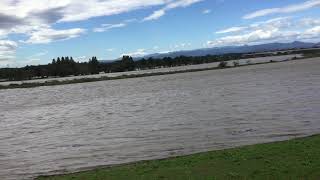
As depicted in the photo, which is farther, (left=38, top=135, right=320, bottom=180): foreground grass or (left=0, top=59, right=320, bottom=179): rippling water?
(left=0, top=59, right=320, bottom=179): rippling water

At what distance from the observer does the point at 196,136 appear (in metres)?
28.0

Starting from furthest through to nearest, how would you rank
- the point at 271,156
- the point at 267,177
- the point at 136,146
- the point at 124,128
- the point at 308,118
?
the point at 124,128
the point at 308,118
the point at 136,146
the point at 271,156
the point at 267,177

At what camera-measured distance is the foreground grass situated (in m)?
12.5

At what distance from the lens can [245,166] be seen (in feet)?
45.3

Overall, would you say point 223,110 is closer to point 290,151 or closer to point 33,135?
point 33,135

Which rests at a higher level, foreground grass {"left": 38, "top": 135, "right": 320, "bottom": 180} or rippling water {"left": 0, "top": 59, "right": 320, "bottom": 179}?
foreground grass {"left": 38, "top": 135, "right": 320, "bottom": 180}

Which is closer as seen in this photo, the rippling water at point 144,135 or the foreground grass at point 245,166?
the foreground grass at point 245,166

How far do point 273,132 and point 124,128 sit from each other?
12326 mm

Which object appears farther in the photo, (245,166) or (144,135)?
(144,135)

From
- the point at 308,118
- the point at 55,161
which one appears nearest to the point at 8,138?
the point at 55,161

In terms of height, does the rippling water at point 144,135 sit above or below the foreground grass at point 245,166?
below

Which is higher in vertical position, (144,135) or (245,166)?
(245,166)

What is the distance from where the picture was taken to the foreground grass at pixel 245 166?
41.0 feet

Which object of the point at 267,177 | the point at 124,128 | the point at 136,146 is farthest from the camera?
the point at 124,128
